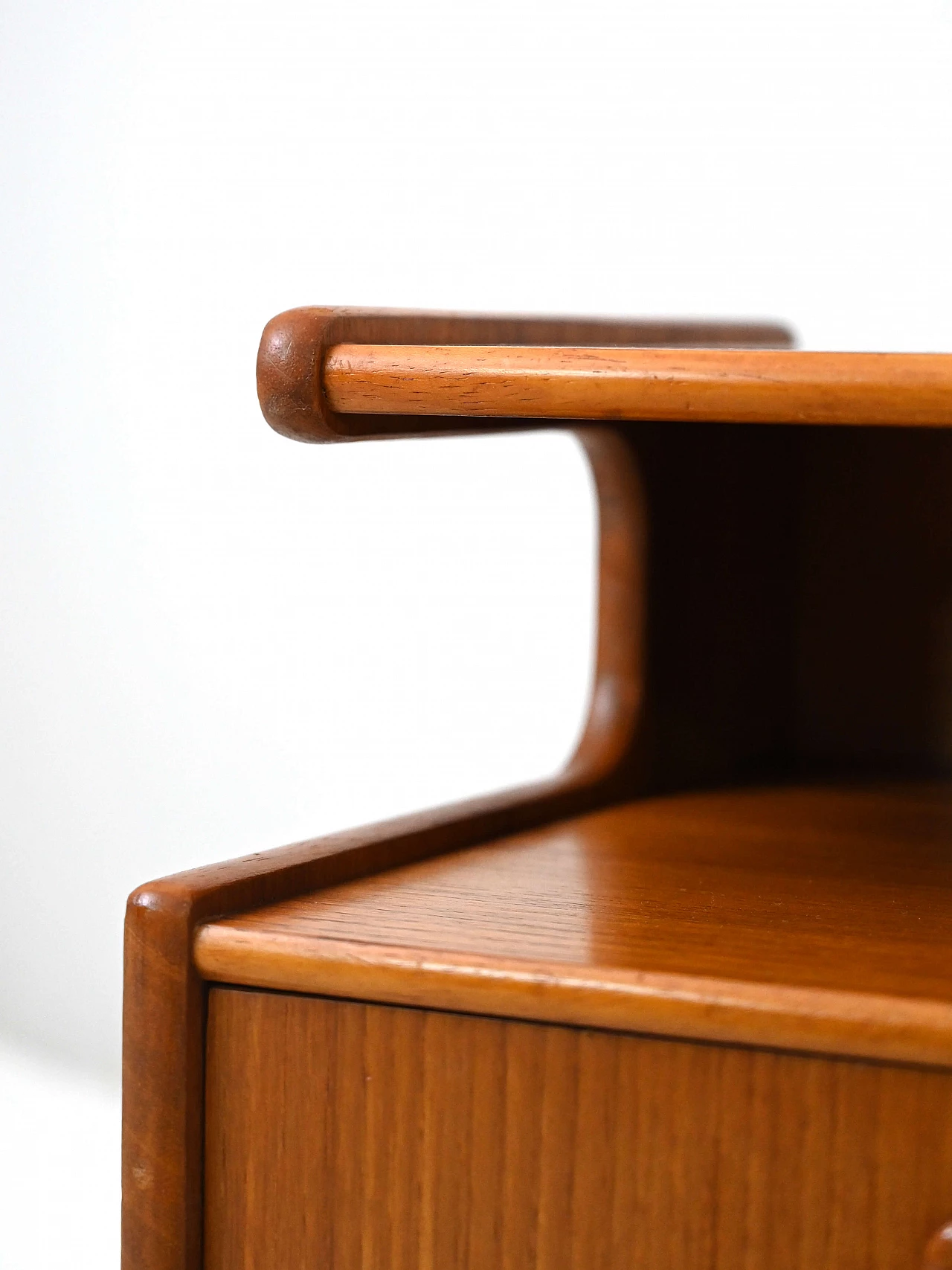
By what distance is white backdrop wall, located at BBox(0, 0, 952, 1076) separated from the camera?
3.95 feet

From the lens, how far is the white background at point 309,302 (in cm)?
121

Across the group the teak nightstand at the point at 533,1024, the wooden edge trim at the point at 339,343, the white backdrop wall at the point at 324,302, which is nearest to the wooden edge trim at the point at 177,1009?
the teak nightstand at the point at 533,1024

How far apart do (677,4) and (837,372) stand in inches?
34.6

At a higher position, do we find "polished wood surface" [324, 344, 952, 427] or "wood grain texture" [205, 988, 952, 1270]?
"polished wood surface" [324, 344, 952, 427]

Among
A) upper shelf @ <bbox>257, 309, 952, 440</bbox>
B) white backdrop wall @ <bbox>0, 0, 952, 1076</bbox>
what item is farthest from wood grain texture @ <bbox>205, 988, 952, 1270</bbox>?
white backdrop wall @ <bbox>0, 0, 952, 1076</bbox>

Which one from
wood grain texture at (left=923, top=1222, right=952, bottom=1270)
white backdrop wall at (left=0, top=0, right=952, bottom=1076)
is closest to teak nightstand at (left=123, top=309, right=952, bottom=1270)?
wood grain texture at (left=923, top=1222, right=952, bottom=1270)

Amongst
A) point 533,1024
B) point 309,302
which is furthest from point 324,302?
point 533,1024

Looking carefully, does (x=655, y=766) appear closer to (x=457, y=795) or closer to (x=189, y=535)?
(x=457, y=795)

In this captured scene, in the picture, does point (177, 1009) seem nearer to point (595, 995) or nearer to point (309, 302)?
point (595, 995)

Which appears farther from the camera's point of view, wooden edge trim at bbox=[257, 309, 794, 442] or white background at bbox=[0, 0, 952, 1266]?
white background at bbox=[0, 0, 952, 1266]

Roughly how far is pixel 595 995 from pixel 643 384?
0.53 ft

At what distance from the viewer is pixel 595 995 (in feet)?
1.42

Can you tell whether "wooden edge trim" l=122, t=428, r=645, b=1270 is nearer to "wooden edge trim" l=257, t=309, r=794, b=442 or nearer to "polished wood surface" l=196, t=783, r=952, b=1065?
"polished wood surface" l=196, t=783, r=952, b=1065

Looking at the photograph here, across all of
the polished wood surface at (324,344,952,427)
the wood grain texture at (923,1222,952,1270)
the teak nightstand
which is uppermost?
the polished wood surface at (324,344,952,427)
